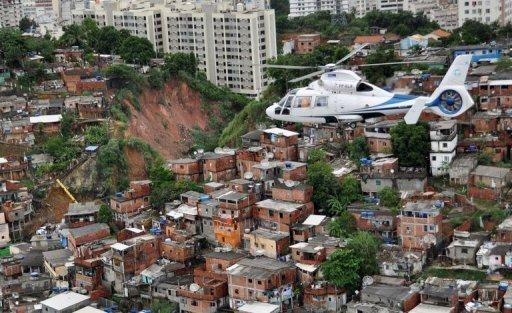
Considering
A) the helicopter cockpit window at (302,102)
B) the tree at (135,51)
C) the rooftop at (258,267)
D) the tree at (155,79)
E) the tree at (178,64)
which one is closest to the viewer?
the rooftop at (258,267)

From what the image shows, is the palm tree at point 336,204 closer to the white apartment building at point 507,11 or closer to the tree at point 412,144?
the tree at point 412,144

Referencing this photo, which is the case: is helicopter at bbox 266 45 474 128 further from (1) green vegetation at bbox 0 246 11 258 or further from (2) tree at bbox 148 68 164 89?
(2) tree at bbox 148 68 164 89

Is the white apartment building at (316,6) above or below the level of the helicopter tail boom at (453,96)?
above

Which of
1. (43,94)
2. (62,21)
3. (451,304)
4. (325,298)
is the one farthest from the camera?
(62,21)

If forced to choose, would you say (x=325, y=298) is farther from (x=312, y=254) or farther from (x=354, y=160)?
(x=354, y=160)

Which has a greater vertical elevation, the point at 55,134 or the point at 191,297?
the point at 55,134

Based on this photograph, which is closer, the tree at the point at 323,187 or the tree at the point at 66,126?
the tree at the point at 323,187

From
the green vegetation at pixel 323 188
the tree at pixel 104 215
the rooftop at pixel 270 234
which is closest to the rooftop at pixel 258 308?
the rooftop at pixel 270 234

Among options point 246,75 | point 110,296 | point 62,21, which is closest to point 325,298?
point 110,296
